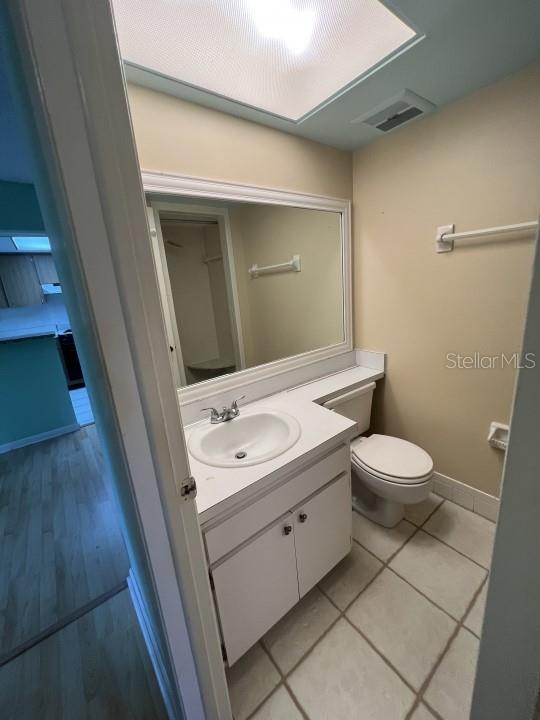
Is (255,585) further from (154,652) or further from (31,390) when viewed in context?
(31,390)

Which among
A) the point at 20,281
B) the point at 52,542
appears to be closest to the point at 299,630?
the point at 52,542

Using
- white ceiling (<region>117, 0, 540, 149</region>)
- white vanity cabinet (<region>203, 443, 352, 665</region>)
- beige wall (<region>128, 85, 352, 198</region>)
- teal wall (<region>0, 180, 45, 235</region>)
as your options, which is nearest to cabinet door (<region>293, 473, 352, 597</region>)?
white vanity cabinet (<region>203, 443, 352, 665</region>)

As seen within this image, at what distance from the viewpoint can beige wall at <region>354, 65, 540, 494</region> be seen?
4.04ft

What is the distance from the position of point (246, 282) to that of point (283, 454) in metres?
0.98

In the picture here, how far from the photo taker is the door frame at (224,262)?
1244 mm

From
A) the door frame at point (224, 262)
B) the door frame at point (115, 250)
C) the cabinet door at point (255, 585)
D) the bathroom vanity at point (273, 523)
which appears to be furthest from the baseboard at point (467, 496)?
the door frame at point (115, 250)

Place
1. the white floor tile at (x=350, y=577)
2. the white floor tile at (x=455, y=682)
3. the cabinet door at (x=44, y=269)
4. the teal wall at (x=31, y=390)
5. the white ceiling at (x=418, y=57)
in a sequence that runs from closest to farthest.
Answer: the white ceiling at (x=418, y=57) < the white floor tile at (x=455, y=682) < the white floor tile at (x=350, y=577) < the teal wall at (x=31, y=390) < the cabinet door at (x=44, y=269)

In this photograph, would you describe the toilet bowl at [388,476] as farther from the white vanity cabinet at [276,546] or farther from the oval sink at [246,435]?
the oval sink at [246,435]

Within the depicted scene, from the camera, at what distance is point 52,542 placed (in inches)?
66.2

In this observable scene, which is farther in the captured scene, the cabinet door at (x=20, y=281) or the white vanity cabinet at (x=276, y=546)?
the cabinet door at (x=20, y=281)

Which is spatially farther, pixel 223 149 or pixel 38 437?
pixel 38 437

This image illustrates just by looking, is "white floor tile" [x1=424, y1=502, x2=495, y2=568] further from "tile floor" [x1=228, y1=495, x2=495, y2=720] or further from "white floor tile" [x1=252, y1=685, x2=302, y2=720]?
"white floor tile" [x1=252, y1=685, x2=302, y2=720]

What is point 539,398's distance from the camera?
1.05 feet

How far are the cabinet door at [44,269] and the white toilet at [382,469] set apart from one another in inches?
152
